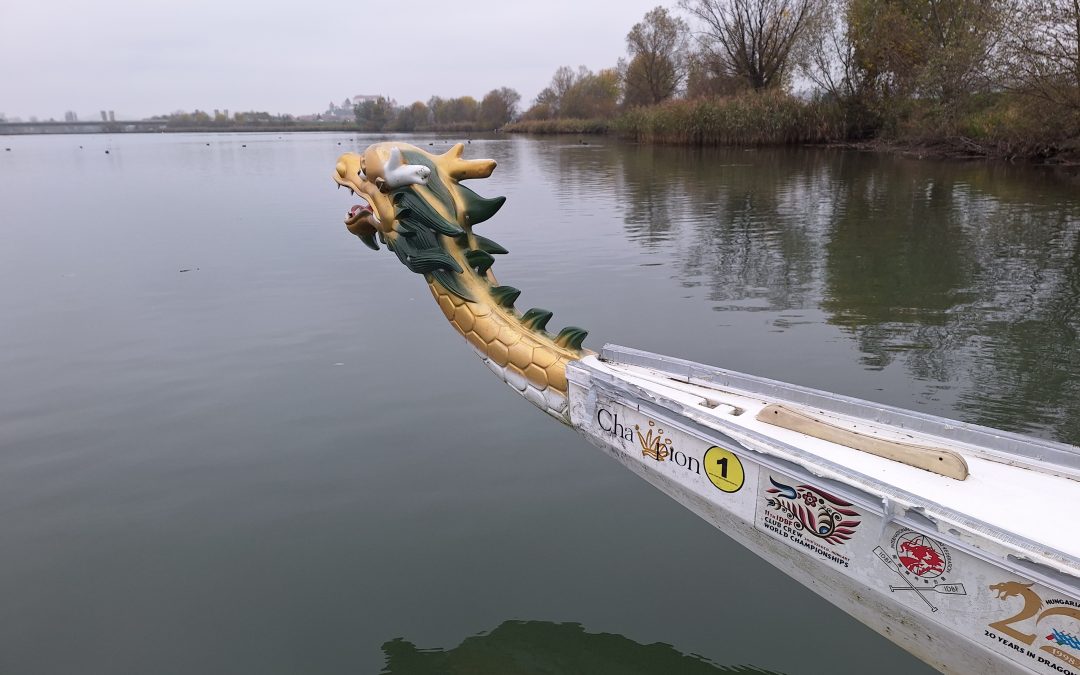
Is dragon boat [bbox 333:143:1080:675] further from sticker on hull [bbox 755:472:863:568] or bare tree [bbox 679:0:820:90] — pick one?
bare tree [bbox 679:0:820:90]

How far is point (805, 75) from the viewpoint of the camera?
1324 inches

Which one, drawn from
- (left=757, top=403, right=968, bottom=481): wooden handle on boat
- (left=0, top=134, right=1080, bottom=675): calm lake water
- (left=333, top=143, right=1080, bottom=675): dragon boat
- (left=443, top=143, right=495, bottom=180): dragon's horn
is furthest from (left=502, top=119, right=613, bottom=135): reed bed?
(left=757, top=403, right=968, bottom=481): wooden handle on boat

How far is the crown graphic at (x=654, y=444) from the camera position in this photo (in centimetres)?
292

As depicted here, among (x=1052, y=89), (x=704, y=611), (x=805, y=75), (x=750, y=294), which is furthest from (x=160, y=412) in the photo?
(x=805, y=75)

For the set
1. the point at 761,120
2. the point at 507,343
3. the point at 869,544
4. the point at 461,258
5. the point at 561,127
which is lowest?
the point at 869,544

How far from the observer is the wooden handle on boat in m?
2.54

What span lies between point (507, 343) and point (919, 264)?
27.7ft

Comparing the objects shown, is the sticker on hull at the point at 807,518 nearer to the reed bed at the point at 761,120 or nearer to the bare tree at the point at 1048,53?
the bare tree at the point at 1048,53

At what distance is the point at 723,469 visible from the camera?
8.93ft

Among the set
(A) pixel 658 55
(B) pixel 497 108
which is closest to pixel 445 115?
(B) pixel 497 108

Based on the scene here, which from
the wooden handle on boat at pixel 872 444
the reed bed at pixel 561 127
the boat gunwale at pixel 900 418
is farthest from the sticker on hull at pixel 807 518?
the reed bed at pixel 561 127

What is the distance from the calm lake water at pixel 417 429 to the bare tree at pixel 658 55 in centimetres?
4042

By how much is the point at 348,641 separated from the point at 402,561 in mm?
627

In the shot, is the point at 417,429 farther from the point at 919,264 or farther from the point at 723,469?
the point at 919,264
